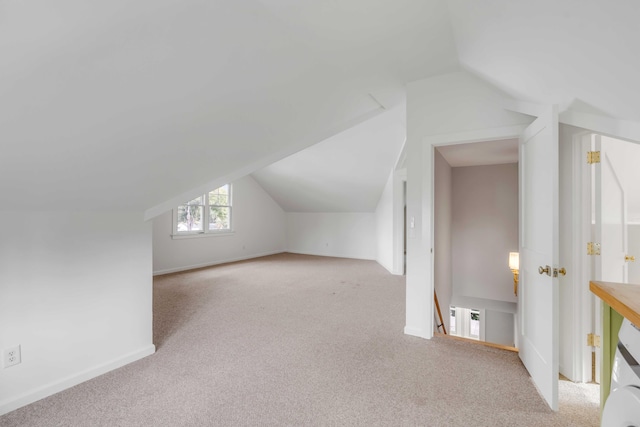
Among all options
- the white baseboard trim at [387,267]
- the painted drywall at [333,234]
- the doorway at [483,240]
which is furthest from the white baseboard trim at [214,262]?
the doorway at [483,240]

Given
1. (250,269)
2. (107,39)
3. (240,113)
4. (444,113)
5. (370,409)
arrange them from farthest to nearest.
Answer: (250,269) < (444,113) < (240,113) < (370,409) < (107,39)

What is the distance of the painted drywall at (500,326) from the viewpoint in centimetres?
523

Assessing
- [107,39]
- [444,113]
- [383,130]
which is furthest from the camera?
[383,130]

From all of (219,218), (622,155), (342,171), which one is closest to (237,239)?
(219,218)

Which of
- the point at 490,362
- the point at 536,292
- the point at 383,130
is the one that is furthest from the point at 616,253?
the point at 383,130

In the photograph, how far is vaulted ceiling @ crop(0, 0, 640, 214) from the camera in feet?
3.55

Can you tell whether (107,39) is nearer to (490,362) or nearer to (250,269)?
(490,362)

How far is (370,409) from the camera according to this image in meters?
1.76

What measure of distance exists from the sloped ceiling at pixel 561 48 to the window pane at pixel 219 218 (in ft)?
18.7

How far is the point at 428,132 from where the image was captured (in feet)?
9.23

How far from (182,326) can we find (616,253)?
3.96 meters

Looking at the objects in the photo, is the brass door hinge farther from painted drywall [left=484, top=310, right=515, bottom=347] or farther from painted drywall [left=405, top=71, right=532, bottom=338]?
painted drywall [left=484, top=310, right=515, bottom=347]

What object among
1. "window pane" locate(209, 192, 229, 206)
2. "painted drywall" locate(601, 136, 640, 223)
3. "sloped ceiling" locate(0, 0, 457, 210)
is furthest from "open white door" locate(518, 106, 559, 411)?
"window pane" locate(209, 192, 229, 206)

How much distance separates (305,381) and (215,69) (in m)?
2.02
